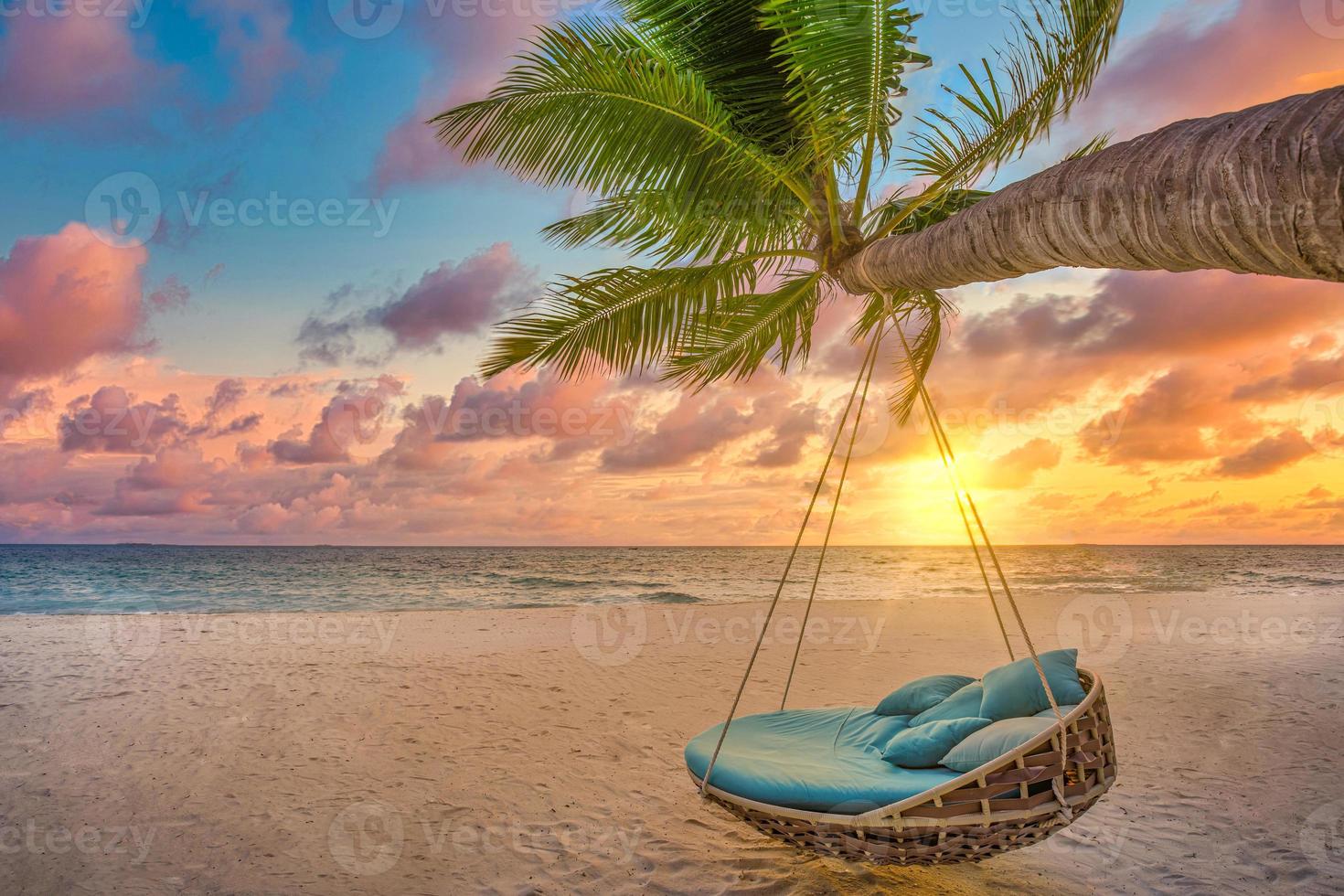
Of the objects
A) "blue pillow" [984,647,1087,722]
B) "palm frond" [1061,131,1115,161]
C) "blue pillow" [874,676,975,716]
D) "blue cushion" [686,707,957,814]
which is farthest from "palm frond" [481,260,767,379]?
"blue pillow" [984,647,1087,722]

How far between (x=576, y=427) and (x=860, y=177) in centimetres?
371

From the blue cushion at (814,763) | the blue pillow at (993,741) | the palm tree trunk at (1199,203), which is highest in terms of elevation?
the palm tree trunk at (1199,203)

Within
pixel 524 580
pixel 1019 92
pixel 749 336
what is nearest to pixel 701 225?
pixel 749 336

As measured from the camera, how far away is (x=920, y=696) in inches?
142

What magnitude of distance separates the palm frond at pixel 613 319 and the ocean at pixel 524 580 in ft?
45.6

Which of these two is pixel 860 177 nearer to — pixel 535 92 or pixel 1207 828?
pixel 535 92

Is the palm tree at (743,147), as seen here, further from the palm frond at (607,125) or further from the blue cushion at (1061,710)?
the blue cushion at (1061,710)

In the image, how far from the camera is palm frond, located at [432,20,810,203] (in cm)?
377

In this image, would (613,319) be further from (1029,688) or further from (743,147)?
(1029,688)

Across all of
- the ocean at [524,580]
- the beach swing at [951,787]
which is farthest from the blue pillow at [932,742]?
the ocean at [524,580]

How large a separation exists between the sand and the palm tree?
2.25 metres

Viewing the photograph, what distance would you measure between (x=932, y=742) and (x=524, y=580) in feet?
75.9

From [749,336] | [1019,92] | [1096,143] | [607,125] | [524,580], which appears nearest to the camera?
[1019,92]

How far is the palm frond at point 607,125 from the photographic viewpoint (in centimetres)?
377
